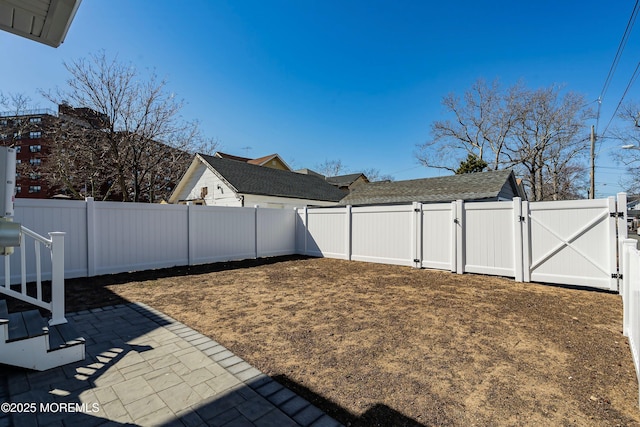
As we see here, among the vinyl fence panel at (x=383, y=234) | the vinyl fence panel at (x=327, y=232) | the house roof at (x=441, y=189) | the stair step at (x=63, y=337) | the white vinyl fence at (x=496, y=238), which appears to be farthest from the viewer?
the house roof at (x=441, y=189)

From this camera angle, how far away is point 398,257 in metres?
8.26

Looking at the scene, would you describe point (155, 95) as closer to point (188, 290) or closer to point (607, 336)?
point (188, 290)

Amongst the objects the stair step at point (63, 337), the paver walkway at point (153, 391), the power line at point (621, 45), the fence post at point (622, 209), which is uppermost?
the power line at point (621, 45)

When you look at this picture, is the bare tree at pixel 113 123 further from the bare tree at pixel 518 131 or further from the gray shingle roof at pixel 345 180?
the bare tree at pixel 518 131

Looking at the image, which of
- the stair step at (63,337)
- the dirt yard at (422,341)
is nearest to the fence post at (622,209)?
the dirt yard at (422,341)

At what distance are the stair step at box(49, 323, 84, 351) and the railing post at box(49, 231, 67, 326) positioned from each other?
0.14 metres

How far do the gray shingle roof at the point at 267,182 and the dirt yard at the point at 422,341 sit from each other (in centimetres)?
901

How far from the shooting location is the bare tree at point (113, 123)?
12.3 m

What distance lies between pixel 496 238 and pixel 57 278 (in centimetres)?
789

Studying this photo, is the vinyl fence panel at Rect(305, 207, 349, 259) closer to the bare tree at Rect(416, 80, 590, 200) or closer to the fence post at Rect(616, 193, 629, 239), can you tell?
the fence post at Rect(616, 193, 629, 239)

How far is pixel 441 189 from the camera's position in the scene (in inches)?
535

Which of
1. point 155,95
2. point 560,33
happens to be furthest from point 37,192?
point 560,33

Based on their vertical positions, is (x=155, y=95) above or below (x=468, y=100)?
below

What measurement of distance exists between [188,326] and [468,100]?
28989 millimetres
